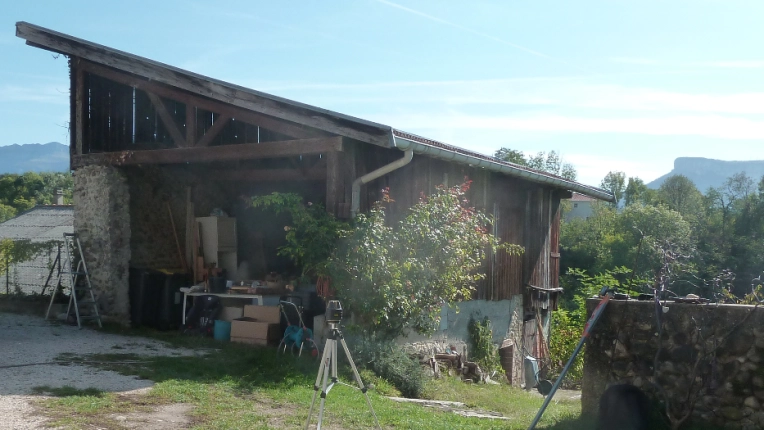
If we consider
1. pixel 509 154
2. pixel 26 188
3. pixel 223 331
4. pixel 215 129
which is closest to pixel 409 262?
pixel 223 331

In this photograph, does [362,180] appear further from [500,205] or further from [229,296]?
[500,205]

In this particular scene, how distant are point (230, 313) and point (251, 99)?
344 cm

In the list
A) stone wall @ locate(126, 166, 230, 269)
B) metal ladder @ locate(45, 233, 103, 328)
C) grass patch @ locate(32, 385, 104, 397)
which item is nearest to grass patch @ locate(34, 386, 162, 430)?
grass patch @ locate(32, 385, 104, 397)

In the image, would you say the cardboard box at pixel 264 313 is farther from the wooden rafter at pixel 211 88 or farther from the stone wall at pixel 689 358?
the stone wall at pixel 689 358

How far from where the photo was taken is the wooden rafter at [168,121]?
1129cm

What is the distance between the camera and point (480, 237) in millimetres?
10766

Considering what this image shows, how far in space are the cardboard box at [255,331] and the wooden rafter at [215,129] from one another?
2764 mm

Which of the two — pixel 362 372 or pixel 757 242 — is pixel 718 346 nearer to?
pixel 362 372

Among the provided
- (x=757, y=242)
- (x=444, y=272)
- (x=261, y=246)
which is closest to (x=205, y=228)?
(x=261, y=246)

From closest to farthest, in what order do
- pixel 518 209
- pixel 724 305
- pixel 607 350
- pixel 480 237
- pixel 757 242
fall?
pixel 724 305, pixel 607 350, pixel 480 237, pixel 518 209, pixel 757 242

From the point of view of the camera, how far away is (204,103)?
10.9 metres

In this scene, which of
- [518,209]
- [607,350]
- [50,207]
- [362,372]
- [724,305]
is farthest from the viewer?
[50,207]

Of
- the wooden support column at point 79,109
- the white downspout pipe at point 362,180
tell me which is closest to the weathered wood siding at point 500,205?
the white downspout pipe at point 362,180

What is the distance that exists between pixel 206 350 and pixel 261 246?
324 centimetres
